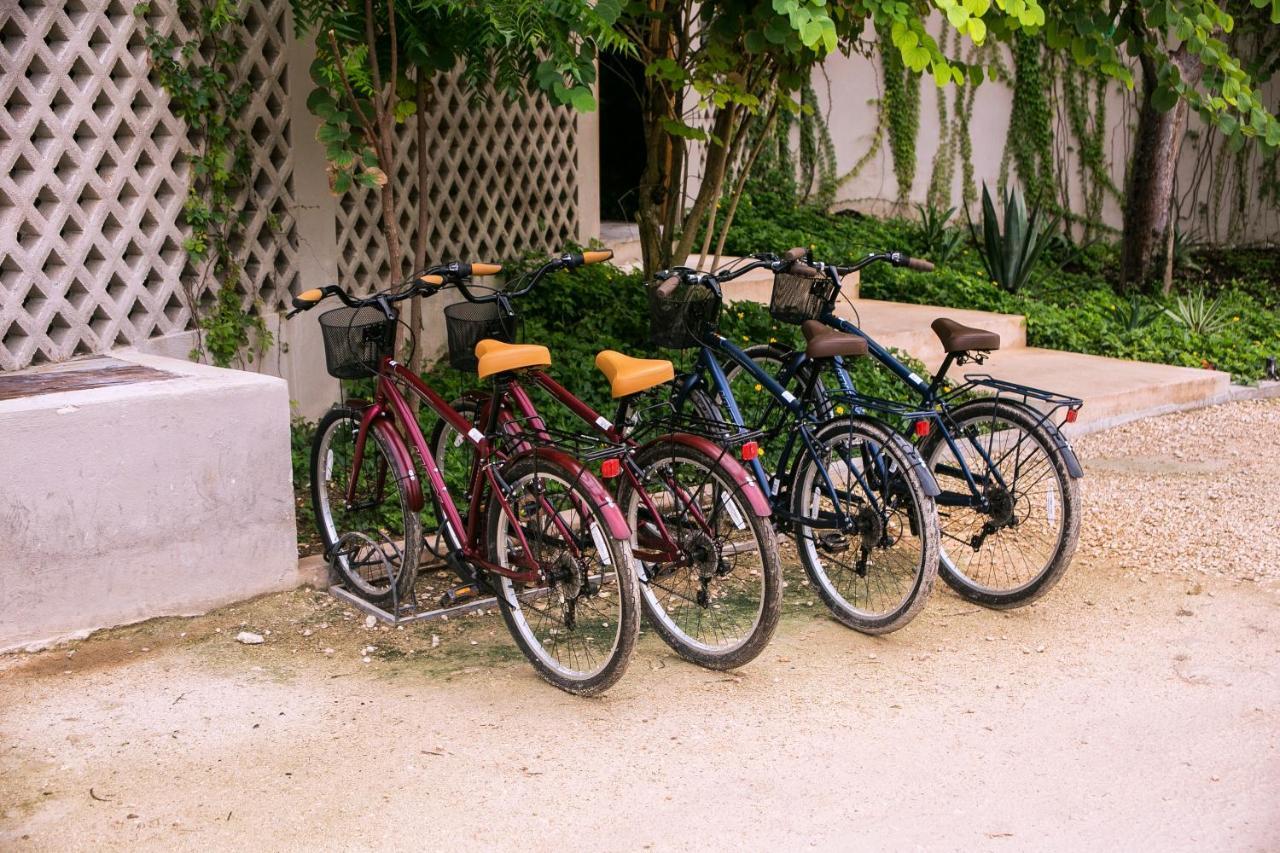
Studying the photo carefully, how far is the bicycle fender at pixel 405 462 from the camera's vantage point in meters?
4.35

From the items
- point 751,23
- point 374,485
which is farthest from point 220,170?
point 751,23

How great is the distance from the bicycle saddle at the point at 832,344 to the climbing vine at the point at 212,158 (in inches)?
108

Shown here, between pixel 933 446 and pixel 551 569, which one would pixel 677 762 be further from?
pixel 933 446

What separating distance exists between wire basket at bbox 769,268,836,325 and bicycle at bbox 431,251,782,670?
0.64 metres

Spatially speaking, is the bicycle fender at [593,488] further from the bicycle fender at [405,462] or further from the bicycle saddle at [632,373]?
the bicycle fender at [405,462]

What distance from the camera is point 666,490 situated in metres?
4.28

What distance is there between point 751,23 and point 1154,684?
3259mm

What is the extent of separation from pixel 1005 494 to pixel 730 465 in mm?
1106

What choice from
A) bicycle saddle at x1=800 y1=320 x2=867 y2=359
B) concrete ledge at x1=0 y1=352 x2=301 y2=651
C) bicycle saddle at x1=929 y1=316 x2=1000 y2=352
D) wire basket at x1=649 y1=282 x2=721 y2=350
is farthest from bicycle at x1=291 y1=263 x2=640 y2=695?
bicycle saddle at x1=929 y1=316 x2=1000 y2=352

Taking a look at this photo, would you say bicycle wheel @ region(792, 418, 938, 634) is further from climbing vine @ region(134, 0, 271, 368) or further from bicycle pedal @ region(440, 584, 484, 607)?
climbing vine @ region(134, 0, 271, 368)

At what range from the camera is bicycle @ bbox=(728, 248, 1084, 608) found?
14.5 feet

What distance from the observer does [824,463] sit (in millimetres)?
4340

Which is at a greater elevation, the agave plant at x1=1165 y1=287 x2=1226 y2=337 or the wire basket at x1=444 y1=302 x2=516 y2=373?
the wire basket at x1=444 y1=302 x2=516 y2=373

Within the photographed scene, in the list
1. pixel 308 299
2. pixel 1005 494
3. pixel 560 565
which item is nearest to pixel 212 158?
pixel 308 299
